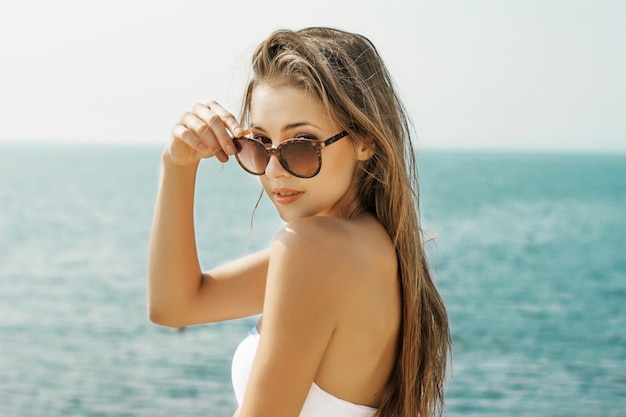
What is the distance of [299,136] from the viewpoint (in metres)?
2.17

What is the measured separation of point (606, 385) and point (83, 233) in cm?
3471

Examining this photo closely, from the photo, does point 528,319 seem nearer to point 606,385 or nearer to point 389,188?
point 606,385

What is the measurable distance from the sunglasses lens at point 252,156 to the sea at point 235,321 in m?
0.10

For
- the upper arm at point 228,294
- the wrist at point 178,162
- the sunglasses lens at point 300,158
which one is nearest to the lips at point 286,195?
the sunglasses lens at point 300,158

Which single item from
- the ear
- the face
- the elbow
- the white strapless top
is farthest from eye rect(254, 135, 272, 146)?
the elbow

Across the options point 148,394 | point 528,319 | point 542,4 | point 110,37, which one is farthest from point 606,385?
point 110,37

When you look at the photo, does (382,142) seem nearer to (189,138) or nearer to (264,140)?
(264,140)

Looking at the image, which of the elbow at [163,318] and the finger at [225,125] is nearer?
the finger at [225,125]

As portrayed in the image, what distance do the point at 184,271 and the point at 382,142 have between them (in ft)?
2.67

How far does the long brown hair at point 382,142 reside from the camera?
2174 millimetres

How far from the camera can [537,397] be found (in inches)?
655

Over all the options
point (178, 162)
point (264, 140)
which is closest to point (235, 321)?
point (178, 162)

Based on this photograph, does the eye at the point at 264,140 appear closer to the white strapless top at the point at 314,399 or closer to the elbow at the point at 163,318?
the white strapless top at the point at 314,399

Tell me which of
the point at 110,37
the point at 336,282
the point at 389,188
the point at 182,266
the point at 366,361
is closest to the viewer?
the point at 336,282
